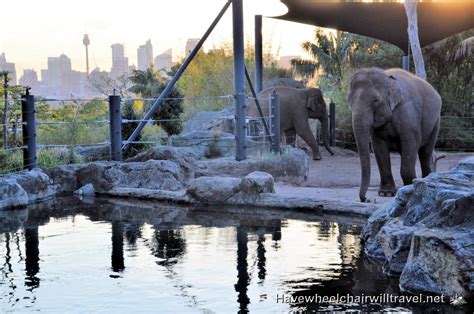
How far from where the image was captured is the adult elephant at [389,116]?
860cm

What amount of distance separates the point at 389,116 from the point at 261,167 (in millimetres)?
2955

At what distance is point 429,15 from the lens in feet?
48.0

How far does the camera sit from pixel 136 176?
34.9ft

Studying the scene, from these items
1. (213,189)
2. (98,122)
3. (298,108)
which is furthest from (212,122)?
(213,189)

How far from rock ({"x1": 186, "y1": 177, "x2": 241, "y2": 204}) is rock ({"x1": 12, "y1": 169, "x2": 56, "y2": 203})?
84.8 inches

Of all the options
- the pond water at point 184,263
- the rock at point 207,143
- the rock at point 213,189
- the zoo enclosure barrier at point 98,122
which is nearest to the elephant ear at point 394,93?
the pond water at point 184,263

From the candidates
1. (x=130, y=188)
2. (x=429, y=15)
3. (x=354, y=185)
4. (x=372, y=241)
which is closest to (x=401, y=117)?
(x=354, y=185)

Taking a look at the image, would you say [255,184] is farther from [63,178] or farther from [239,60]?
[239,60]

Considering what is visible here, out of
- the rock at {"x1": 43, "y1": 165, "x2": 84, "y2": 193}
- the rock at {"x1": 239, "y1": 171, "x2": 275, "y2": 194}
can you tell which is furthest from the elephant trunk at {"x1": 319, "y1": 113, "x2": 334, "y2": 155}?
the rock at {"x1": 239, "y1": 171, "x2": 275, "y2": 194}

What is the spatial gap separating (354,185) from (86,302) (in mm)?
6678

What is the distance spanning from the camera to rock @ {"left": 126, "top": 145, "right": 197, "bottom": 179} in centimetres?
1105

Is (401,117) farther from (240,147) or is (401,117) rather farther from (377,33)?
(377,33)

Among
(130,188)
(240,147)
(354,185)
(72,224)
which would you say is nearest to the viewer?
(72,224)

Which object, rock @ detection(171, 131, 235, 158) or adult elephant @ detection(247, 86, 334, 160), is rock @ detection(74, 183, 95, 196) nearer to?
rock @ detection(171, 131, 235, 158)
